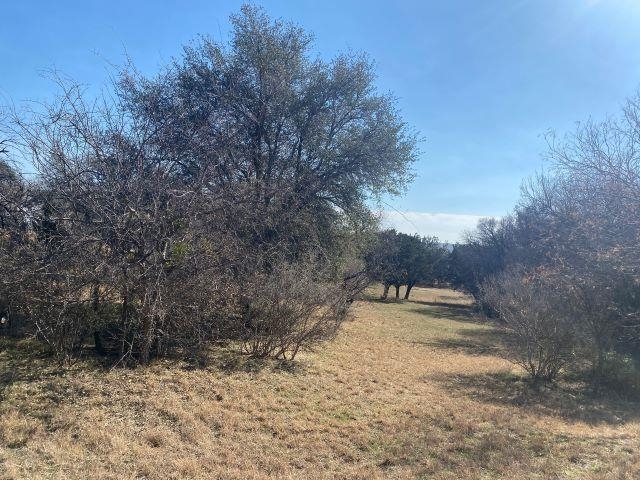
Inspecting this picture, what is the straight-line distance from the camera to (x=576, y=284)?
8.38 metres

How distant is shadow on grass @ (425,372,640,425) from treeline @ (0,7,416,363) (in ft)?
9.64

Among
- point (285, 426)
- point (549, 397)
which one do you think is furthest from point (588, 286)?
point (285, 426)

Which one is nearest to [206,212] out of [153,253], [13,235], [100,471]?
[153,253]

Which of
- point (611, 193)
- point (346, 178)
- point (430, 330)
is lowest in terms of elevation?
point (430, 330)

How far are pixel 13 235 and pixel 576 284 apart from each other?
940 cm

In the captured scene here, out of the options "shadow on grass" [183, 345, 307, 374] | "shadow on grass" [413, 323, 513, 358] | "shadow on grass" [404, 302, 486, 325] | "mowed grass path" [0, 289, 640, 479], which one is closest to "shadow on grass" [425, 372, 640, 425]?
"mowed grass path" [0, 289, 640, 479]

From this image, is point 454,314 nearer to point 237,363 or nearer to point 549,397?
point 549,397

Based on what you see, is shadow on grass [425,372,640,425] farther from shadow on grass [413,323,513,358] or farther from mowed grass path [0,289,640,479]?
shadow on grass [413,323,513,358]

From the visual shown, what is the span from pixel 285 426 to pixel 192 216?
3.25 m

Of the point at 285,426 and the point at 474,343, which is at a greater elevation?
the point at 285,426

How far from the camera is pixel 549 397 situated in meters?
8.46

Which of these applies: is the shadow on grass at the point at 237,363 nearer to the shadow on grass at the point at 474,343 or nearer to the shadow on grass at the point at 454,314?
the shadow on grass at the point at 474,343

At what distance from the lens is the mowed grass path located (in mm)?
4094

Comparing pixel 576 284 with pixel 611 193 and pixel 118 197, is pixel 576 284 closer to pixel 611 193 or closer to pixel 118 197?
pixel 611 193
